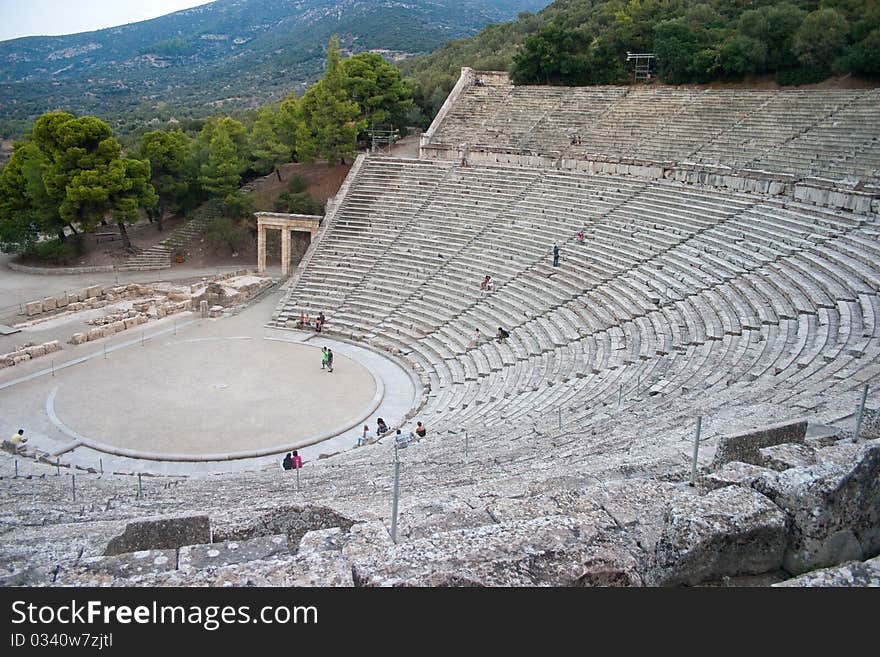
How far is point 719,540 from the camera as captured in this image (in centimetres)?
400

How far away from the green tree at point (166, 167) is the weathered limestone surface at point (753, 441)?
107 feet

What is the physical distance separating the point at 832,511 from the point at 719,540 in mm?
755

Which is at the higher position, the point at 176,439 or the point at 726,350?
the point at 726,350

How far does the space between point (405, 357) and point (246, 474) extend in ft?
26.7

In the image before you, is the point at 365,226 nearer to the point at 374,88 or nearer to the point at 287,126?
the point at 287,126

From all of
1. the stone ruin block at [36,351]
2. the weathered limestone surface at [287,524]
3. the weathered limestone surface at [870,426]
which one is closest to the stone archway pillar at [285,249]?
the stone ruin block at [36,351]

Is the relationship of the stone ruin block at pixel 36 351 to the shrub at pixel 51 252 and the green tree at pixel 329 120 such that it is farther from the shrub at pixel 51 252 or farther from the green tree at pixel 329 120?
the green tree at pixel 329 120

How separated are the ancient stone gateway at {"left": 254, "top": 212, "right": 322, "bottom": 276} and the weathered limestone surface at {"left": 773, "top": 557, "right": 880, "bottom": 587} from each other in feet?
83.6

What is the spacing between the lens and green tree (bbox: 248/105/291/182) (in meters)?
33.7

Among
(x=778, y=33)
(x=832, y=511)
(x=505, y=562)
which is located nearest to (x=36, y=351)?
(x=505, y=562)

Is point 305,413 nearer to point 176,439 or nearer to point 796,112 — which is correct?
point 176,439

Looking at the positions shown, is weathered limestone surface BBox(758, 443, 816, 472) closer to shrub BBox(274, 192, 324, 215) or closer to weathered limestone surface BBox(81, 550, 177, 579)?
weathered limestone surface BBox(81, 550, 177, 579)

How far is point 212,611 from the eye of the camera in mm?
2928

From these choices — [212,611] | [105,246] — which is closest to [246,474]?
[212,611]
